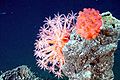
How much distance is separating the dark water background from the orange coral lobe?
1488mm

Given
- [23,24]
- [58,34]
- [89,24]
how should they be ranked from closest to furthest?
[89,24] → [58,34] → [23,24]

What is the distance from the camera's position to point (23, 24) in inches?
197

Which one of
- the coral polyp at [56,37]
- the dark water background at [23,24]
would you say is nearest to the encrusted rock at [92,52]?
the coral polyp at [56,37]

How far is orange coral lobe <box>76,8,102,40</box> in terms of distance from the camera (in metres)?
3.13

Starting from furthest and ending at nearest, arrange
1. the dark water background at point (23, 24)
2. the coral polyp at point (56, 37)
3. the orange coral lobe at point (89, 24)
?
the dark water background at point (23, 24)
the coral polyp at point (56, 37)
the orange coral lobe at point (89, 24)

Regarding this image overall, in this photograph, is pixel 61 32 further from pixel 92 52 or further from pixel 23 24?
pixel 23 24

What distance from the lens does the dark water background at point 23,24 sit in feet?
15.6

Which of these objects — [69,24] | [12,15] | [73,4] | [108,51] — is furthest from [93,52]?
[12,15]

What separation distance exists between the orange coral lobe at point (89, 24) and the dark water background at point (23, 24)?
149 cm

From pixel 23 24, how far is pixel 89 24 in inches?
81.7

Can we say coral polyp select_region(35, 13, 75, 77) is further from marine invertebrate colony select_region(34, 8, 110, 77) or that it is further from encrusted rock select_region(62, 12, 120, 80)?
encrusted rock select_region(62, 12, 120, 80)

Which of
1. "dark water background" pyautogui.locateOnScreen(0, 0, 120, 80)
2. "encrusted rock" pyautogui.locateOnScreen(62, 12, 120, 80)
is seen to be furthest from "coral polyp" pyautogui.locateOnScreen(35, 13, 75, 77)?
"dark water background" pyautogui.locateOnScreen(0, 0, 120, 80)

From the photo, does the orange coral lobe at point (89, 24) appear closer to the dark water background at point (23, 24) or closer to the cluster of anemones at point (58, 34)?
the cluster of anemones at point (58, 34)

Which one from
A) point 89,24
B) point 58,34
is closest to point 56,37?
point 58,34
